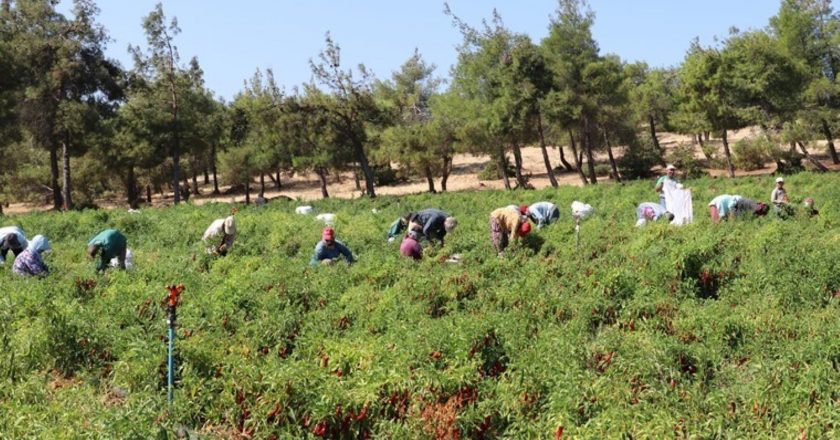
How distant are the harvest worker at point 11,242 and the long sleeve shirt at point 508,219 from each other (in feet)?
28.3

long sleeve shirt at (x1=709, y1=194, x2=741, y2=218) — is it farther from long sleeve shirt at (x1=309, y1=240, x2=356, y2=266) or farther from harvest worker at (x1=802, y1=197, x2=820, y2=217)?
long sleeve shirt at (x1=309, y1=240, x2=356, y2=266)

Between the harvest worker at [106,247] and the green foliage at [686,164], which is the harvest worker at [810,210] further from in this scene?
the green foliage at [686,164]

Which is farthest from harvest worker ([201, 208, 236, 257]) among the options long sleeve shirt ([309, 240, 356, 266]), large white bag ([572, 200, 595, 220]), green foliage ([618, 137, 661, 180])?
green foliage ([618, 137, 661, 180])

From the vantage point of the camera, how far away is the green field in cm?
533

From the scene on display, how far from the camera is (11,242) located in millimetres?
11727

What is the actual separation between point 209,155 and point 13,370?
44.6 meters

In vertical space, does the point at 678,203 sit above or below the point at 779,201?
above

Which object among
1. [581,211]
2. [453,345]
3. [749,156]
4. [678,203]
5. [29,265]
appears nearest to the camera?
[453,345]

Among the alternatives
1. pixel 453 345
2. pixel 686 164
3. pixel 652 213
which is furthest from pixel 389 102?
pixel 453 345

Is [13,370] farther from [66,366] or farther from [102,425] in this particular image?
[102,425]

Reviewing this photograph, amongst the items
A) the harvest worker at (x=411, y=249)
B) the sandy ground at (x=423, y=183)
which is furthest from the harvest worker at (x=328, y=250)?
the sandy ground at (x=423, y=183)

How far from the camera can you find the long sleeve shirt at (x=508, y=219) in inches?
453

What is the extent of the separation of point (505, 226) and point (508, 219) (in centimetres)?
15

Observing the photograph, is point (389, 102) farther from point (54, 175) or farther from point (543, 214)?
point (543, 214)
